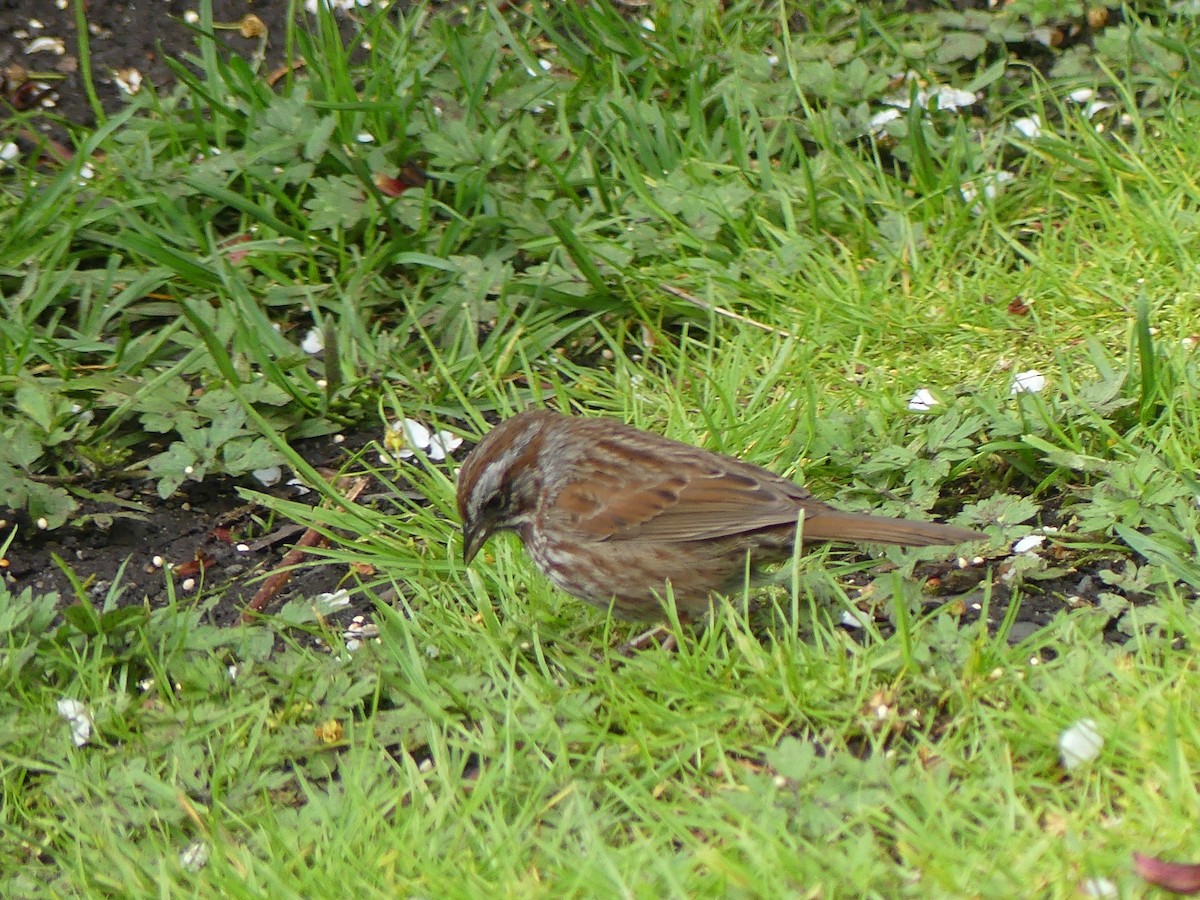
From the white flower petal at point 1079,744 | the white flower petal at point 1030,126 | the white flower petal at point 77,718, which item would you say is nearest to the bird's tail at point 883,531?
the white flower petal at point 1079,744

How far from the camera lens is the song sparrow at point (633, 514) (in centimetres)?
375

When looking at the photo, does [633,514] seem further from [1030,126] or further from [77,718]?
[1030,126]

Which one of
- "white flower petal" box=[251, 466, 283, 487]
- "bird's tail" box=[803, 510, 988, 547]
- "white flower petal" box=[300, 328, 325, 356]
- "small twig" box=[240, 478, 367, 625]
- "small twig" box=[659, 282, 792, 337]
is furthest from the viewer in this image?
"white flower petal" box=[300, 328, 325, 356]

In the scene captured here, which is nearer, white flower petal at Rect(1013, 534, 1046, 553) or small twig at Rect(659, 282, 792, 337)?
white flower petal at Rect(1013, 534, 1046, 553)

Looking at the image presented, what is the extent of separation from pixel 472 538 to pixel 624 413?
976 mm

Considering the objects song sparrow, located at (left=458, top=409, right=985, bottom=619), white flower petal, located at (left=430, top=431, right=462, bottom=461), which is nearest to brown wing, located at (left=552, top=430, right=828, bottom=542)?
song sparrow, located at (left=458, top=409, right=985, bottom=619)

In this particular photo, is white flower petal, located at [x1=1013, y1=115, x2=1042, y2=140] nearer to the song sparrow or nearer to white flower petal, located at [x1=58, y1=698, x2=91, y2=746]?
the song sparrow

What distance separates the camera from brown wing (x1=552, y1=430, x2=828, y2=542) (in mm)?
3756

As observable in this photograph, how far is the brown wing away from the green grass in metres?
0.25

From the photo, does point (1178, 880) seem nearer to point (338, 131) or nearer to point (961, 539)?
point (961, 539)

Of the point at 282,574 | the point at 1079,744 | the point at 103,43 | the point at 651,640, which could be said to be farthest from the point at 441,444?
the point at 103,43

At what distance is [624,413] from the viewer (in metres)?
4.75

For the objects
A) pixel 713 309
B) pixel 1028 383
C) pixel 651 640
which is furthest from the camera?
pixel 713 309

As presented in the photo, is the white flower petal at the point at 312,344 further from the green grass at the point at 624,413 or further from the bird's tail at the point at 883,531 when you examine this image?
the bird's tail at the point at 883,531
